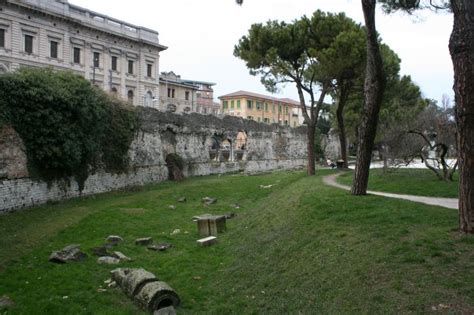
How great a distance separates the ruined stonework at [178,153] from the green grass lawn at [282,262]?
1.85 m

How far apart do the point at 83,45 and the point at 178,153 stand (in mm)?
23197

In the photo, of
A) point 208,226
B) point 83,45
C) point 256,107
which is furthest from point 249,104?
point 208,226

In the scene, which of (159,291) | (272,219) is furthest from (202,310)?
(272,219)

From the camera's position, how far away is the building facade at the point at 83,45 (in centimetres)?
3409

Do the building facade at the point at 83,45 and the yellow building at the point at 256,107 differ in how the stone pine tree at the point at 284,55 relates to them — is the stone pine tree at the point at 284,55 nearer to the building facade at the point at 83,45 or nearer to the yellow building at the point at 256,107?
the building facade at the point at 83,45

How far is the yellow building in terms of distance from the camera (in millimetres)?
65062

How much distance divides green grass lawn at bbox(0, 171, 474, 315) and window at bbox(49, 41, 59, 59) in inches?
1188

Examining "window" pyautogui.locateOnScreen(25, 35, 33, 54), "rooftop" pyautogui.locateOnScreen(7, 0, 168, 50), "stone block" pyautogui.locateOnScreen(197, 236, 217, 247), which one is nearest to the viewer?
"stone block" pyautogui.locateOnScreen(197, 236, 217, 247)

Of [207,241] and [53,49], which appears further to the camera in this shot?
[53,49]

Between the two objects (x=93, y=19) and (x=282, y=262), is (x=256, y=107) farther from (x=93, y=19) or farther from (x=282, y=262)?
(x=282, y=262)

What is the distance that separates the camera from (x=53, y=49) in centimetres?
3759

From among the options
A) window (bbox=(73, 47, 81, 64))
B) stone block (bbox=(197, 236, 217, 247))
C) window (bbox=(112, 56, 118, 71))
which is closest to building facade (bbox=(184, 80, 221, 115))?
window (bbox=(112, 56, 118, 71))

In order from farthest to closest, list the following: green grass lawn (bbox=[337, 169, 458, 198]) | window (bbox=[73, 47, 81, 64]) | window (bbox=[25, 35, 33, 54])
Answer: window (bbox=[73, 47, 81, 64]), window (bbox=[25, 35, 33, 54]), green grass lawn (bbox=[337, 169, 458, 198])

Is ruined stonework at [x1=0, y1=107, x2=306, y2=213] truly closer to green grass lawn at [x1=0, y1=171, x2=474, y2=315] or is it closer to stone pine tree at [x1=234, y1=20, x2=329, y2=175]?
green grass lawn at [x1=0, y1=171, x2=474, y2=315]
